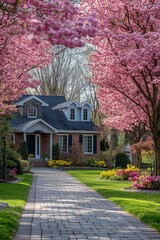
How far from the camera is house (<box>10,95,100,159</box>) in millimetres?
37844

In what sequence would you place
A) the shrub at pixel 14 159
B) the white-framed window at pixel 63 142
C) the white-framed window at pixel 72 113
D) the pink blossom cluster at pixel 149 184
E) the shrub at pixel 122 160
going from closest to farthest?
the pink blossom cluster at pixel 149 184 → the shrub at pixel 14 159 → the shrub at pixel 122 160 → the white-framed window at pixel 63 142 → the white-framed window at pixel 72 113

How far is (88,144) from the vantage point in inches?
1596

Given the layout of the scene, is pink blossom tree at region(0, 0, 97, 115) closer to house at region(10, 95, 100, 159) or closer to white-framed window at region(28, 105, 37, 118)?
house at region(10, 95, 100, 159)

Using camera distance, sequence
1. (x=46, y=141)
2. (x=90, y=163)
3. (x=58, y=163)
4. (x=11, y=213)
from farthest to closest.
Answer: (x=46, y=141) < (x=90, y=163) < (x=58, y=163) < (x=11, y=213)

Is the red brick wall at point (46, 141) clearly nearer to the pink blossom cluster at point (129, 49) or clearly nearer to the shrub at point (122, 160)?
the shrub at point (122, 160)

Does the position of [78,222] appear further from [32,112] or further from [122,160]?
[32,112]

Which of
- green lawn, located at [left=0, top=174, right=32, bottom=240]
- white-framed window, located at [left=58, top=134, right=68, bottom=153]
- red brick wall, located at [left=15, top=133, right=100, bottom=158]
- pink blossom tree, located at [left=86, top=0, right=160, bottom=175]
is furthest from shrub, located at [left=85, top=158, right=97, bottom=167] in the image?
green lawn, located at [left=0, top=174, right=32, bottom=240]

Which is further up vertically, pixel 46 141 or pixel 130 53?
pixel 130 53

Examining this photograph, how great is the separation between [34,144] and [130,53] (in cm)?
2461

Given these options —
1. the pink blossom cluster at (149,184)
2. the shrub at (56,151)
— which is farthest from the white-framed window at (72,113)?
the pink blossom cluster at (149,184)

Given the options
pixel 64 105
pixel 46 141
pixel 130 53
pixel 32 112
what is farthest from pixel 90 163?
pixel 130 53

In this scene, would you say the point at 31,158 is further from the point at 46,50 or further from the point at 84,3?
the point at 84,3

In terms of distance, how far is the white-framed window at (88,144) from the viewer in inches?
1586

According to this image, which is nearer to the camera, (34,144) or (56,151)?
(56,151)
